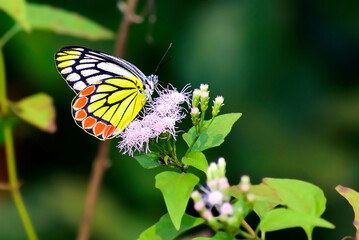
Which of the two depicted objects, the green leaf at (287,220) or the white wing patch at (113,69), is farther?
the white wing patch at (113,69)

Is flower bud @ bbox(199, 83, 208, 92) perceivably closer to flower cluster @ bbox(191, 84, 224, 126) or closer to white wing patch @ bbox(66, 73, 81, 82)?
flower cluster @ bbox(191, 84, 224, 126)

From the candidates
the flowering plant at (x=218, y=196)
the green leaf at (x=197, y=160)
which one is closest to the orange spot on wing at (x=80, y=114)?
the flowering plant at (x=218, y=196)

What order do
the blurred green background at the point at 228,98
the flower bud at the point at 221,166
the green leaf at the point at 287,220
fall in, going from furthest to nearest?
the blurred green background at the point at 228,98 < the flower bud at the point at 221,166 < the green leaf at the point at 287,220

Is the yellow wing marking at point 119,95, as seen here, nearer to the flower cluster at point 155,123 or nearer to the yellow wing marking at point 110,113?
the yellow wing marking at point 110,113

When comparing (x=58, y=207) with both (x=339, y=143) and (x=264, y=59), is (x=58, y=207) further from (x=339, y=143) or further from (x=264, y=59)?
(x=339, y=143)

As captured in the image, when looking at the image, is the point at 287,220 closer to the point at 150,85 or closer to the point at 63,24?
the point at 150,85

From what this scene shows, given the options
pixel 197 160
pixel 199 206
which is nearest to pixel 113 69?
pixel 197 160
